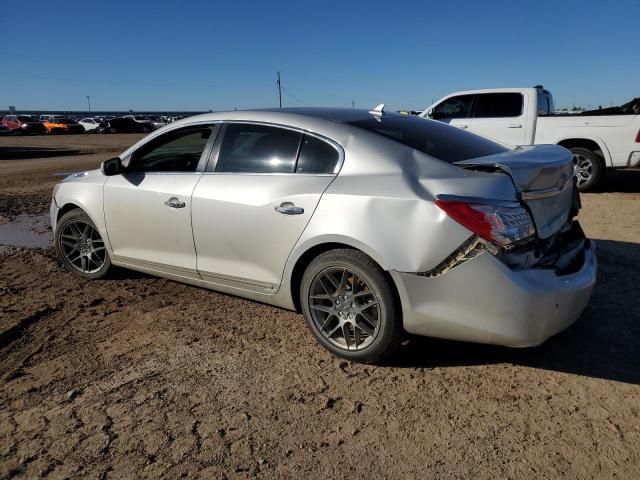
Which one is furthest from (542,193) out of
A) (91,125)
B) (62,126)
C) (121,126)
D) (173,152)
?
(91,125)

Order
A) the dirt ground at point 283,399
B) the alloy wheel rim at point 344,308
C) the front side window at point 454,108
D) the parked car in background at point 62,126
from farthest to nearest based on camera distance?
the parked car in background at point 62,126 < the front side window at point 454,108 < the alloy wheel rim at point 344,308 < the dirt ground at point 283,399

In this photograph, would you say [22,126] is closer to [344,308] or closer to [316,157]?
[316,157]

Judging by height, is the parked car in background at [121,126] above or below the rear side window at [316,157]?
below

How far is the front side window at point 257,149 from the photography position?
353cm

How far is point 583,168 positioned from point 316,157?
7.70 meters

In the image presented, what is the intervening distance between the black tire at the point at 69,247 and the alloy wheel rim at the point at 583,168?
815 cm

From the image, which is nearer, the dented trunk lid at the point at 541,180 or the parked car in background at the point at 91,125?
the dented trunk lid at the point at 541,180

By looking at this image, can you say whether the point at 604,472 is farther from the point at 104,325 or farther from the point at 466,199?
the point at 104,325

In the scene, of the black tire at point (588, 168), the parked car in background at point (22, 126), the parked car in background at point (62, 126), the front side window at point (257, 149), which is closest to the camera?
the front side window at point (257, 149)

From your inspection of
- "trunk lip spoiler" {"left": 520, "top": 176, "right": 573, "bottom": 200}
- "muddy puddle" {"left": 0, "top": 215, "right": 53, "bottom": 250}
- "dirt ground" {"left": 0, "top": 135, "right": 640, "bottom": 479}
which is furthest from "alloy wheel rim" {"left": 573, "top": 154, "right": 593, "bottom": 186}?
"muddy puddle" {"left": 0, "top": 215, "right": 53, "bottom": 250}

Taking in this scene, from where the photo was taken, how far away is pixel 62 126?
151ft

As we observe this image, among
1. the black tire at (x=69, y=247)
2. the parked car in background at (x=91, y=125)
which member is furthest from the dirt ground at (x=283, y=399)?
the parked car in background at (x=91, y=125)

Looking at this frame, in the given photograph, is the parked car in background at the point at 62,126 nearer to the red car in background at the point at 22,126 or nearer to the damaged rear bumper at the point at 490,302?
the red car in background at the point at 22,126

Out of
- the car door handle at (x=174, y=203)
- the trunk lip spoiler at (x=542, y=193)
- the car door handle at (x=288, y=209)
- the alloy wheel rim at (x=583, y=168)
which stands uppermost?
the trunk lip spoiler at (x=542, y=193)
